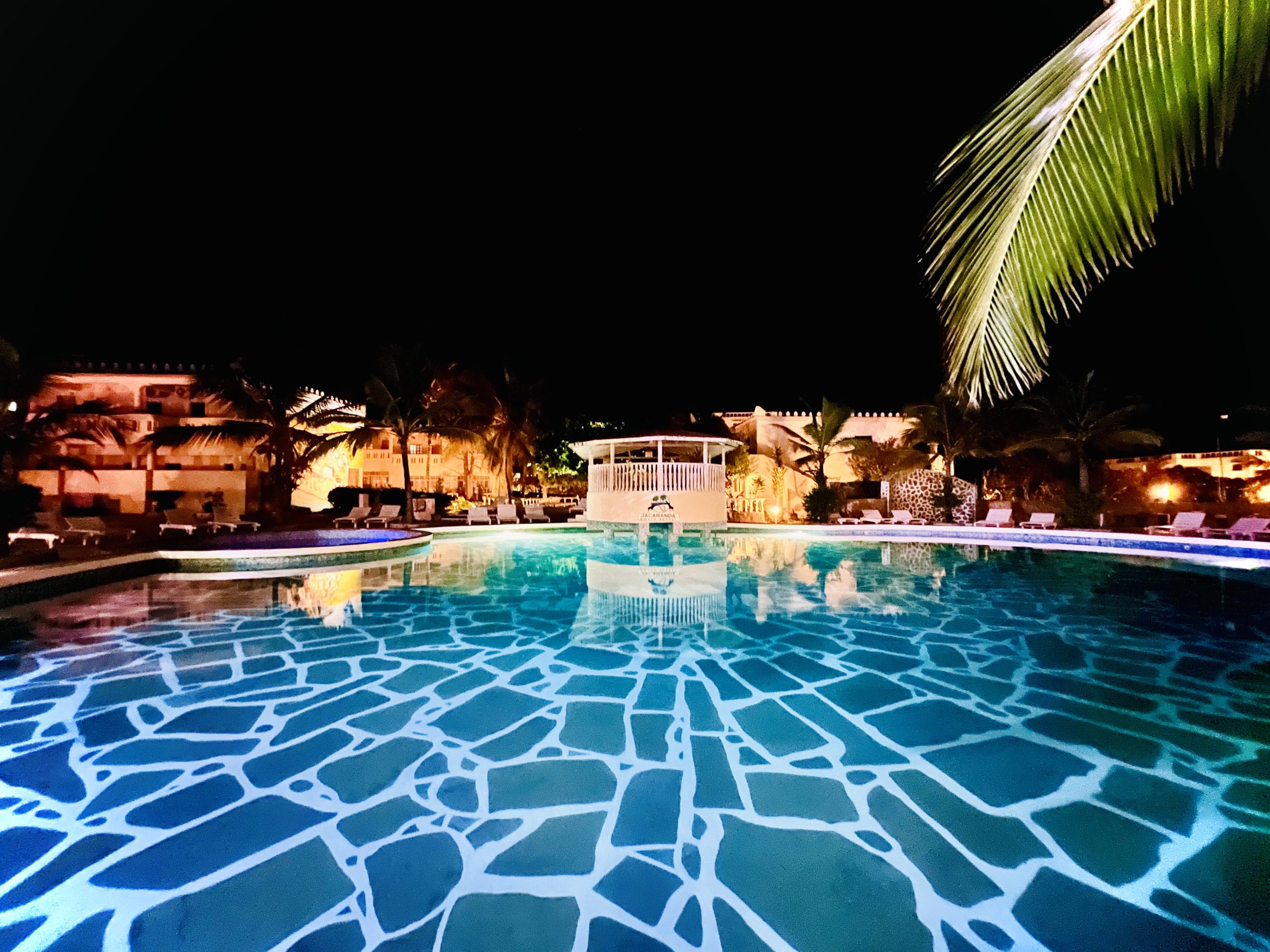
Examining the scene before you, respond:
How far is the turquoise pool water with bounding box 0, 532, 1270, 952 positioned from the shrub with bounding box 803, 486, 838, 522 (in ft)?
43.7

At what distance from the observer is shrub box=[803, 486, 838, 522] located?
20.8 m

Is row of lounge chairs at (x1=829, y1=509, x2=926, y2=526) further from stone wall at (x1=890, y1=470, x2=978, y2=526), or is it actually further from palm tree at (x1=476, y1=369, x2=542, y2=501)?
palm tree at (x1=476, y1=369, x2=542, y2=501)

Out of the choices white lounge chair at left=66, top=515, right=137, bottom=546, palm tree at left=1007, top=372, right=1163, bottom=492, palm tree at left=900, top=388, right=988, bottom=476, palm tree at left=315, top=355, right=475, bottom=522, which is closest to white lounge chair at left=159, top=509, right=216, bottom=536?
white lounge chair at left=66, top=515, right=137, bottom=546

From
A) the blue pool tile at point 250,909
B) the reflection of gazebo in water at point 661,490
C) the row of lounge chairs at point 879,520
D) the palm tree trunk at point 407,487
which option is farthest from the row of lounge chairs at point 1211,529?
the palm tree trunk at point 407,487

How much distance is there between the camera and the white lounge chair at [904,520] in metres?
19.6

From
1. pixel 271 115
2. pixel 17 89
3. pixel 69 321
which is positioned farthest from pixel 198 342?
pixel 271 115

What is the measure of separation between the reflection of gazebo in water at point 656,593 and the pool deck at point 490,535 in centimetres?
537

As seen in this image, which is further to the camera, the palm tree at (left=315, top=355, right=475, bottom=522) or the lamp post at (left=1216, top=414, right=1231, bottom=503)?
the lamp post at (left=1216, top=414, right=1231, bottom=503)

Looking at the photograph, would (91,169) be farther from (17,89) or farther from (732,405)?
(732,405)

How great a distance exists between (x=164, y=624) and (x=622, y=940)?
7486 mm

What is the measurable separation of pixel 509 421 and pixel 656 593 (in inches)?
568

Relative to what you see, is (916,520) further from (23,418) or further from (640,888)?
(23,418)

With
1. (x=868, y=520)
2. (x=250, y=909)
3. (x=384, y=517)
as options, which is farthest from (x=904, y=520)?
(x=250, y=909)

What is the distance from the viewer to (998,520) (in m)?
18.4
